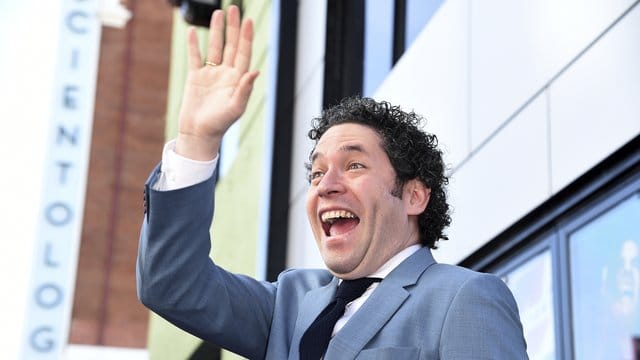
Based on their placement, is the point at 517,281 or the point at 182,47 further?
the point at 182,47

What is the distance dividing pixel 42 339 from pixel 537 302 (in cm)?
2017

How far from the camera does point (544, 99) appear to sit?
17.6 ft

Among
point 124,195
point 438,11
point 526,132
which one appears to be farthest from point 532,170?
point 124,195

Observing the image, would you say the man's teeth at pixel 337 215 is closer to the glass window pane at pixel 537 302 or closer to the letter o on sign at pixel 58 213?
the glass window pane at pixel 537 302

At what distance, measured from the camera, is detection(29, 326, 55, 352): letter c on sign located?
78.8 ft

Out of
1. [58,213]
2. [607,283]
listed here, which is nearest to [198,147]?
[607,283]

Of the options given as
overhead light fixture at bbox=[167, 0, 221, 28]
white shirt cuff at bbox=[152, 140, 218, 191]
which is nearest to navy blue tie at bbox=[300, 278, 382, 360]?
white shirt cuff at bbox=[152, 140, 218, 191]

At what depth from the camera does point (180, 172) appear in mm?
2822

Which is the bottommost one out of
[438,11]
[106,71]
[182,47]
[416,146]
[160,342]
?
[160,342]

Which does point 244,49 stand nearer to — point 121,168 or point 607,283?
point 607,283

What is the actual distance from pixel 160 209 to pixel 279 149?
7098 millimetres

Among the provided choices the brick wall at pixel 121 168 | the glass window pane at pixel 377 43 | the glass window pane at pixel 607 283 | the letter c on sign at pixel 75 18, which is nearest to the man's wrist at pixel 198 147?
the glass window pane at pixel 607 283

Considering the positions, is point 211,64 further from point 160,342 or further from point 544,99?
point 160,342

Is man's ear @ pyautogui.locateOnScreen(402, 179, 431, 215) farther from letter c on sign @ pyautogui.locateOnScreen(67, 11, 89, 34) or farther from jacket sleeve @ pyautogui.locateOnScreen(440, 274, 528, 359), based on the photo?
letter c on sign @ pyautogui.locateOnScreen(67, 11, 89, 34)
